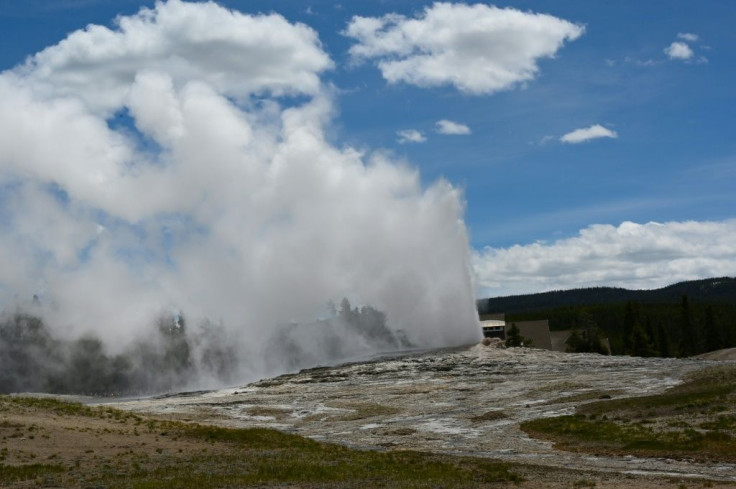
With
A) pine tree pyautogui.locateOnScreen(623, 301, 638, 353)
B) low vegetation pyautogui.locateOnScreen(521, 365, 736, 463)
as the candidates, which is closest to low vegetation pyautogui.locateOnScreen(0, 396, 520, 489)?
low vegetation pyautogui.locateOnScreen(521, 365, 736, 463)

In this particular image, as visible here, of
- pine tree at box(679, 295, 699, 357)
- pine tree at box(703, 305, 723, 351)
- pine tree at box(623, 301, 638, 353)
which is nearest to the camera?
pine tree at box(703, 305, 723, 351)

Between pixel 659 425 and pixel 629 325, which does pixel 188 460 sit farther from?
pixel 629 325

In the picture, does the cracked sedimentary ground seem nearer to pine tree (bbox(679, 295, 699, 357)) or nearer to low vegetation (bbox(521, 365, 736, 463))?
low vegetation (bbox(521, 365, 736, 463))

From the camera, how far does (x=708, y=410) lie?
41.1 meters

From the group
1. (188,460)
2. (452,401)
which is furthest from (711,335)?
(188,460)

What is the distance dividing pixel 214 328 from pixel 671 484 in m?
107

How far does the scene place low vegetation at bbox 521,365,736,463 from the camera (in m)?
32.5

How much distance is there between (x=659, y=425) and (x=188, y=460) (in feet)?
75.1

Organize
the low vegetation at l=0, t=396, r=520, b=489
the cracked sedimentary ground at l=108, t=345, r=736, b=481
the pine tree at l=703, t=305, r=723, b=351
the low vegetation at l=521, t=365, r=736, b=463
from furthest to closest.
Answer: the pine tree at l=703, t=305, r=723, b=351 → the cracked sedimentary ground at l=108, t=345, r=736, b=481 → the low vegetation at l=521, t=365, r=736, b=463 → the low vegetation at l=0, t=396, r=520, b=489

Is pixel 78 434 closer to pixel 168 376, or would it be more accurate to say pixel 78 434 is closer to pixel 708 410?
pixel 708 410

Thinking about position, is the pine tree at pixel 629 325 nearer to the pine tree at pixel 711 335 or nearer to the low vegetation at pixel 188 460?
the pine tree at pixel 711 335

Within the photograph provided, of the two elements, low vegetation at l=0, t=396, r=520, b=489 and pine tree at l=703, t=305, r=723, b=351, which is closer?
low vegetation at l=0, t=396, r=520, b=489

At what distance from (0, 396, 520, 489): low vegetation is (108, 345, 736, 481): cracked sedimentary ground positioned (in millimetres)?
4513

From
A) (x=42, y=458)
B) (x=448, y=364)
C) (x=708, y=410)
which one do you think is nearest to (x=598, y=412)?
(x=708, y=410)
